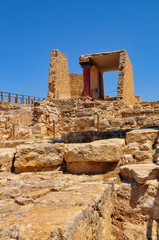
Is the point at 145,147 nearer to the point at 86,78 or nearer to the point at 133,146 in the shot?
the point at 133,146

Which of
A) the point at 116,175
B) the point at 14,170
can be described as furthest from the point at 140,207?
the point at 14,170

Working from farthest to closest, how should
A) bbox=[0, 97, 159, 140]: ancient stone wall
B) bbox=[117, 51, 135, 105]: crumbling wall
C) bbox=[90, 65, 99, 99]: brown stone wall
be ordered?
1. bbox=[90, 65, 99, 99]: brown stone wall
2. bbox=[117, 51, 135, 105]: crumbling wall
3. bbox=[0, 97, 159, 140]: ancient stone wall

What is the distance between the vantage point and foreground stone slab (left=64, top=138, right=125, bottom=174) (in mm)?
3234

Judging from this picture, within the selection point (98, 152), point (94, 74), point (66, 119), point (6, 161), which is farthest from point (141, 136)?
point (94, 74)

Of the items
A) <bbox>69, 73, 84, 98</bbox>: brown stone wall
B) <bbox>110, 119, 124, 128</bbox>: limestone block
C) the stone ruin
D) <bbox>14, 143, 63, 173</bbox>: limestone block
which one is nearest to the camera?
the stone ruin

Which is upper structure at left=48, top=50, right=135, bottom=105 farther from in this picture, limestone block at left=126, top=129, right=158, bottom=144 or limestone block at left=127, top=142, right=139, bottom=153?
limestone block at left=127, top=142, right=139, bottom=153

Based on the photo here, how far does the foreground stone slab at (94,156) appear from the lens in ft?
10.6

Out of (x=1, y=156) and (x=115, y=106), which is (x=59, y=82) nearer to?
(x=115, y=106)

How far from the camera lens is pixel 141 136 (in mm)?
3459

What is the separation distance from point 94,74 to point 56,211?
17.3m

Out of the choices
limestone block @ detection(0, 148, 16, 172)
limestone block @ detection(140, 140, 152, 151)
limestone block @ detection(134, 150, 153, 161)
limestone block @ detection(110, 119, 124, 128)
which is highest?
limestone block @ detection(110, 119, 124, 128)

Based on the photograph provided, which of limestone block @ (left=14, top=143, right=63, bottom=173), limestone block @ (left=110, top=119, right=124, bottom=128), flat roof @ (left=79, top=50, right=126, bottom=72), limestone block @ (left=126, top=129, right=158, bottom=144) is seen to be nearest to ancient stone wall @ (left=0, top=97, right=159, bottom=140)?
limestone block @ (left=110, top=119, right=124, bottom=128)

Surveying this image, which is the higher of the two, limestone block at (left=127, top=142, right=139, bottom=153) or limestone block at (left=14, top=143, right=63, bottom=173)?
limestone block at (left=127, top=142, right=139, bottom=153)

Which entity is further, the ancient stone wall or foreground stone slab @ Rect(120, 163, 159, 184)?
the ancient stone wall
